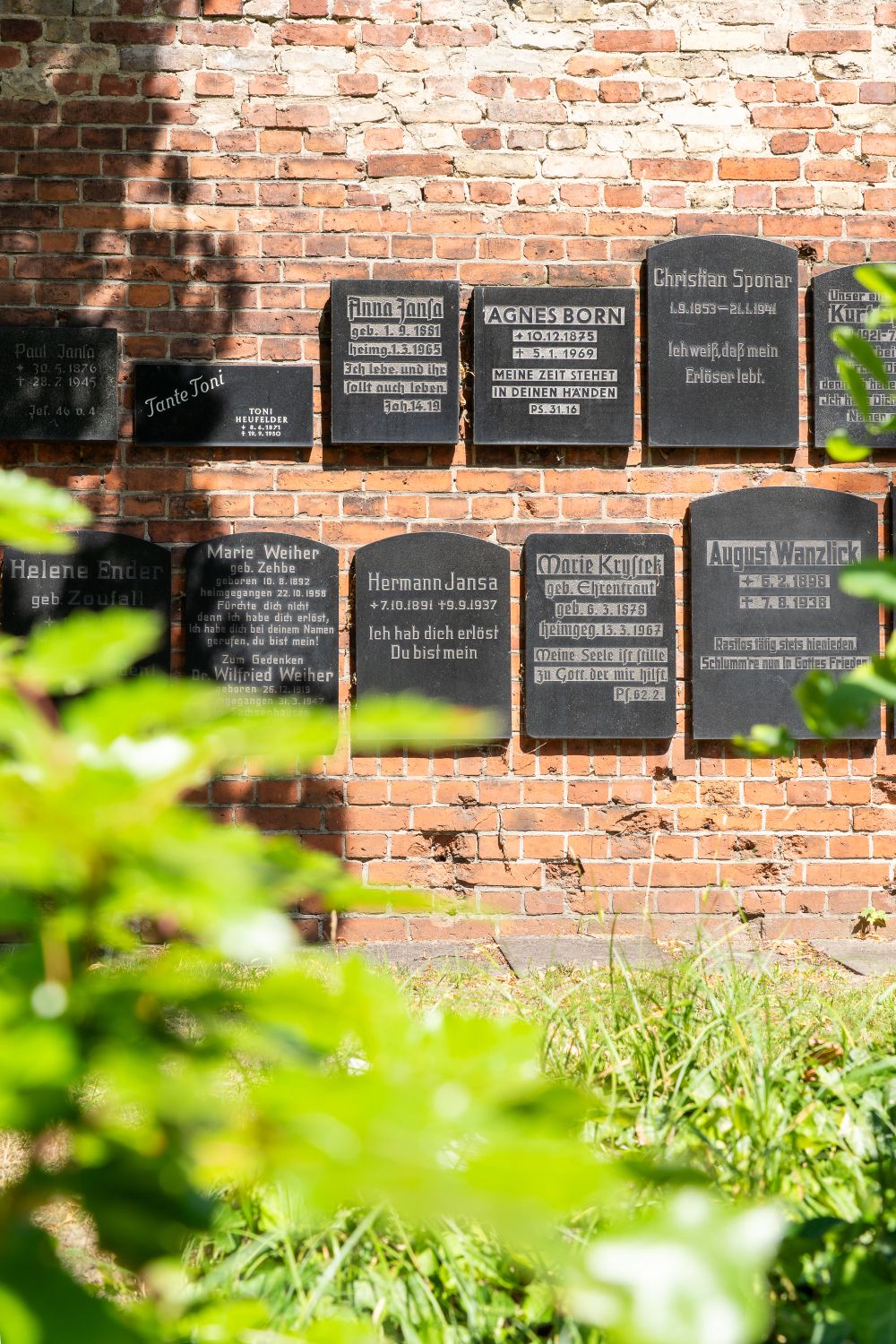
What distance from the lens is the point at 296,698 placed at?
150 inches

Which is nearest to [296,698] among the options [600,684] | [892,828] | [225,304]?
[600,684]

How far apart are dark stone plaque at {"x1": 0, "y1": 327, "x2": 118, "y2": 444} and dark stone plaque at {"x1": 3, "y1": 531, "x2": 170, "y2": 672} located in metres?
0.40

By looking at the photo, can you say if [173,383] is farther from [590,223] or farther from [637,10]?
[637,10]

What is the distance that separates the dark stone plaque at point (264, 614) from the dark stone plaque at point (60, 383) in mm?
614

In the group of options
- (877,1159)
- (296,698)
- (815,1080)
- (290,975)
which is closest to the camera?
(290,975)

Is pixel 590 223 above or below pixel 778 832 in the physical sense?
above

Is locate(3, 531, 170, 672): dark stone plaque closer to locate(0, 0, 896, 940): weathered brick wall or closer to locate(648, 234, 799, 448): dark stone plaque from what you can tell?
locate(0, 0, 896, 940): weathered brick wall

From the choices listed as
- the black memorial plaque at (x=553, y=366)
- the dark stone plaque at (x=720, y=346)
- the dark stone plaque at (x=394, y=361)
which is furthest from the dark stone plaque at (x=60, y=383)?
the dark stone plaque at (x=720, y=346)

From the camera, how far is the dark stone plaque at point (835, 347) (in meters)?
3.87

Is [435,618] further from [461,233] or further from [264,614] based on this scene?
[461,233]

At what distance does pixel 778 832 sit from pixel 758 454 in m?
1.43

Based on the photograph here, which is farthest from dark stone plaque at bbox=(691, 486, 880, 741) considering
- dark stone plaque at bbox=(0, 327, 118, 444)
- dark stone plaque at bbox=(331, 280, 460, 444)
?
dark stone plaque at bbox=(0, 327, 118, 444)

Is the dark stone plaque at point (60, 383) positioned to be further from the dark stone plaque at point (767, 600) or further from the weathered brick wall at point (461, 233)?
the dark stone plaque at point (767, 600)

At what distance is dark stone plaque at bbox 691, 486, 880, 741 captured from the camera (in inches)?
152
